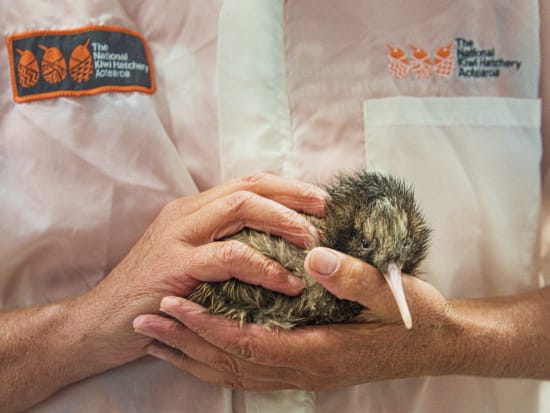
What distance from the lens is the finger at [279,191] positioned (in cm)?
119

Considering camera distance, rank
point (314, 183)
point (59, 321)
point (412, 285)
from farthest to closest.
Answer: point (314, 183) < point (59, 321) < point (412, 285)

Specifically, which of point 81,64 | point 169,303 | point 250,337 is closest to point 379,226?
point 250,337

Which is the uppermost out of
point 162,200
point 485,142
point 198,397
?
point 485,142

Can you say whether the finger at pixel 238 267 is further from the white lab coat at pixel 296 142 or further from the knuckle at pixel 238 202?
the white lab coat at pixel 296 142

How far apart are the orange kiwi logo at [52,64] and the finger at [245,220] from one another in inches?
16.9

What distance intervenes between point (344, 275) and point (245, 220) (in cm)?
25

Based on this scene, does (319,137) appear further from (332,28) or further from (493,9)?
(493,9)

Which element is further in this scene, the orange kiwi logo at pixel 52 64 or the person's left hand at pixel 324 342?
the orange kiwi logo at pixel 52 64

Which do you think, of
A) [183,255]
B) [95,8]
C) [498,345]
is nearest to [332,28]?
[95,8]

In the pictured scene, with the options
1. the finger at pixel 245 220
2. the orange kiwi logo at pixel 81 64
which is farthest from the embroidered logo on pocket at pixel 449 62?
the orange kiwi logo at pixel 81 64

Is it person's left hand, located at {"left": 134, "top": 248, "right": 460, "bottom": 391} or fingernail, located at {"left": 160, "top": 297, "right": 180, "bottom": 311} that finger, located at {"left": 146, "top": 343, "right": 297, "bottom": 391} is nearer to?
person's left hand, located at {"left": 134, "top": 248, "right": 460, "bottom": 391}

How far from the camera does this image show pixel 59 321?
1233 millimetres

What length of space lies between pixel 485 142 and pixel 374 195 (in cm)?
42

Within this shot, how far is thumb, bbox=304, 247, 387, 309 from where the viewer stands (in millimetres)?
1005
